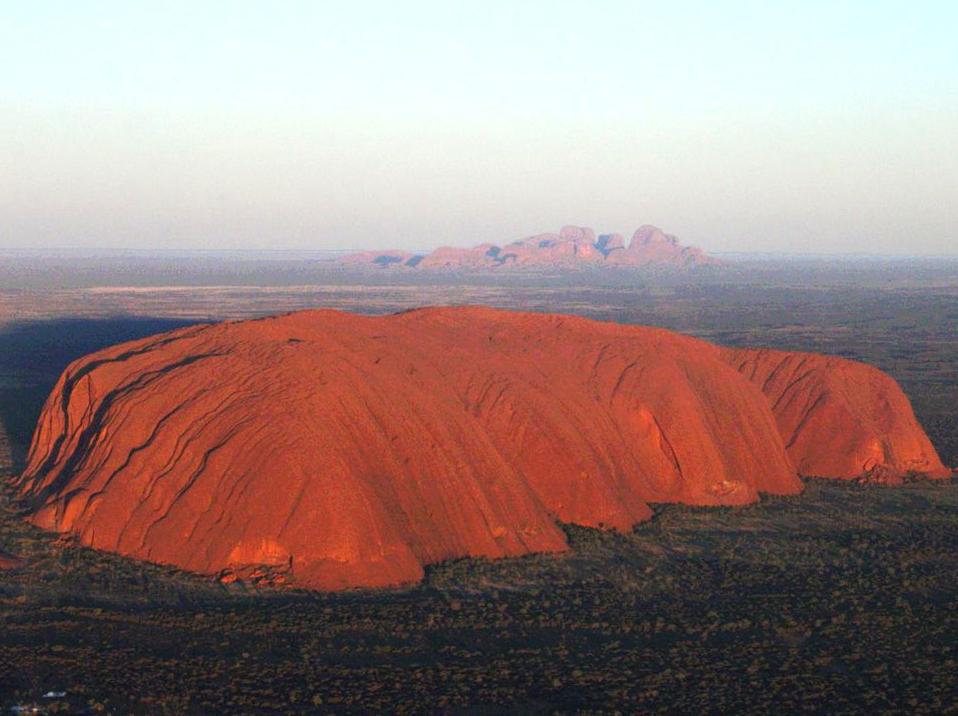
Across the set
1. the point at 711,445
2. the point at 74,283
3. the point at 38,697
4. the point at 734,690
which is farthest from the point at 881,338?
the point at 74,283

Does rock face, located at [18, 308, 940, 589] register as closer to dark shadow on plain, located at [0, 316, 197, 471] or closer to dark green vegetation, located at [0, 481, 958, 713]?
dark green vegetation, located at [0, 481, 958, 713]

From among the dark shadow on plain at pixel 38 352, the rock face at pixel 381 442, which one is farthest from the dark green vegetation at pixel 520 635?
the dark shadow on plain at pixel 38 352

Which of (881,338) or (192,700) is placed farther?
(881,338)

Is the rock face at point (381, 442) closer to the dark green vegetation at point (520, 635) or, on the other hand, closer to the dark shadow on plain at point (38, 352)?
the dark green vegetation at point (520, 635)

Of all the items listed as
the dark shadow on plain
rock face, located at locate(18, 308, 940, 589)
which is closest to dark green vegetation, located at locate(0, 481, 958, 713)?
rock face, located at locate(18, 308, 940, 589)

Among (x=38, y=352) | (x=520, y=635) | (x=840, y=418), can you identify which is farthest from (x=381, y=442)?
(x=38, y=352)

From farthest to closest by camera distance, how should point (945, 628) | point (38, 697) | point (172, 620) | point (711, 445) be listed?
point (711, 445), point (945, 628), point (172, 620), point (38, 697)

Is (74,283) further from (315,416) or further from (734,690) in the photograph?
(734,690)
